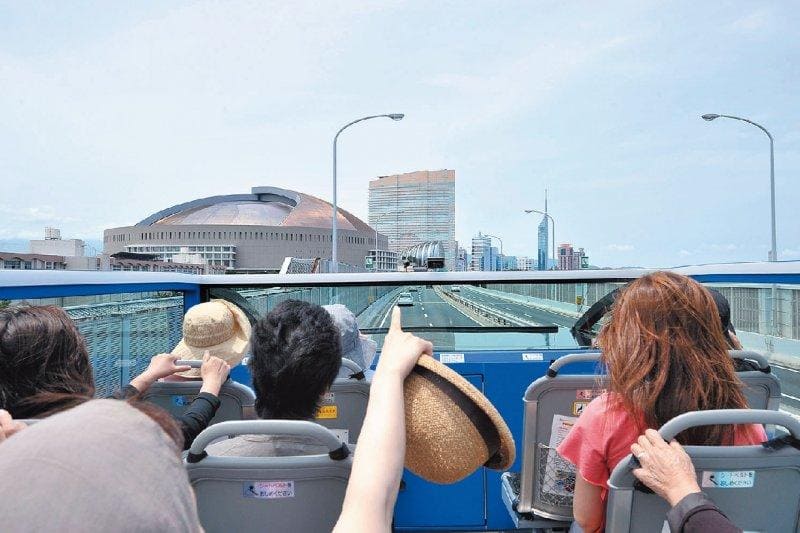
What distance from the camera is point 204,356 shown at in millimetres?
2430

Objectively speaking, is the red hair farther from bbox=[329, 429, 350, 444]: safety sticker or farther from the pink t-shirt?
bbox=[329, 429, 350, 444]: safety sticker

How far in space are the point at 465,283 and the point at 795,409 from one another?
2056mm

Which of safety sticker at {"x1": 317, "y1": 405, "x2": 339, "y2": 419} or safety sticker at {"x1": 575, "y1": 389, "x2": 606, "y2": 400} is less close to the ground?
safety sticker at {"x1": 575, "y1": 389, "x2": 606, "y2": 400}

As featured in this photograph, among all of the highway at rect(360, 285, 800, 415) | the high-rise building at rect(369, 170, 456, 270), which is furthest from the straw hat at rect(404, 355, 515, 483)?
the high-rise building at rect(369, 170, 456, 270)

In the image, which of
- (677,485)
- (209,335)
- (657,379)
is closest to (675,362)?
(657,379)

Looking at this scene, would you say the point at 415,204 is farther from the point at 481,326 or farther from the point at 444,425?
the point at 444,425

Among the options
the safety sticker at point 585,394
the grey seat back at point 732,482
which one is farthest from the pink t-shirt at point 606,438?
the safety sticker at point 585,394

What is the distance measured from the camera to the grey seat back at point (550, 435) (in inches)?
102

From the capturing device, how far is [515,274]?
437 cm

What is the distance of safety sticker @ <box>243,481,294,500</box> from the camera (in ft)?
4.86

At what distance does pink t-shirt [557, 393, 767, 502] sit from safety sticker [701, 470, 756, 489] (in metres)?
0.25

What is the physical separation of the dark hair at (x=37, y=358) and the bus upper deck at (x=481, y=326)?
58 centimetres

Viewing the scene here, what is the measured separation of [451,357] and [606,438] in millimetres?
1744

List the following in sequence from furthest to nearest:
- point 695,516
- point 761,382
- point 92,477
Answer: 1. point 761,382
2. point 695,516
3. point 92,477
